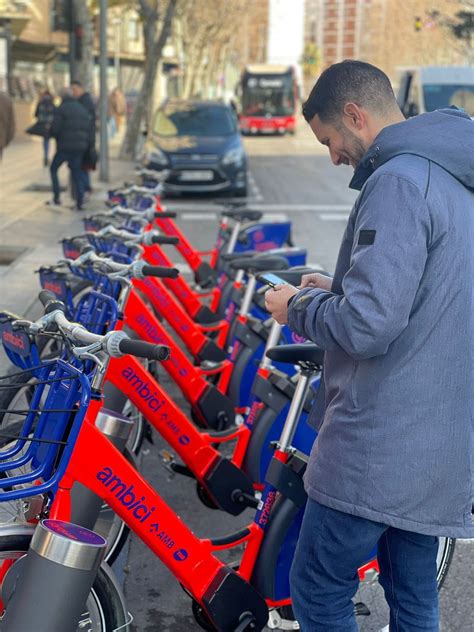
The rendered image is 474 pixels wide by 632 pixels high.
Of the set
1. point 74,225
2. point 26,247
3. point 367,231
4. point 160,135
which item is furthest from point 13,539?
point 160,135

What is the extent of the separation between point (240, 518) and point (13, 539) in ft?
7.33

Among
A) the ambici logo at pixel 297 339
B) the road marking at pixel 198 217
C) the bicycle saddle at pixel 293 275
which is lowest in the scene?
the road marking at pixel 198 217

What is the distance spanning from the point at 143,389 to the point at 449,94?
22.6 meters

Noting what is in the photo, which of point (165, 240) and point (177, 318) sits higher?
point (165, 240)

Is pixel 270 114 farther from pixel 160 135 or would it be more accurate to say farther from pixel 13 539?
pixel 13 539

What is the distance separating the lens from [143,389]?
366 cm

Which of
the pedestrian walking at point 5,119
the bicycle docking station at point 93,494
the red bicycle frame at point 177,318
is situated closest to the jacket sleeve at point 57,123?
the pedestrian walking at point 5,119

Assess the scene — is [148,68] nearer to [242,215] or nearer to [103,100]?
[103,100]

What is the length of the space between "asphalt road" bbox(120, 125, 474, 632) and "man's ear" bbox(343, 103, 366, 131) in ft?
6.24

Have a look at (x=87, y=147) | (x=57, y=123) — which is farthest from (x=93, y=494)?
(x=87, y=147)

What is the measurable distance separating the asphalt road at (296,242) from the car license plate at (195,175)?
0.41m

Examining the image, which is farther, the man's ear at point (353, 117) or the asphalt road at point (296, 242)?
the asphalt road at point (296, 242)

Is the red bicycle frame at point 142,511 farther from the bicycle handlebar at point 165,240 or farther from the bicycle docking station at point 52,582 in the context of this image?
the bicycle handlebar at point 165,240

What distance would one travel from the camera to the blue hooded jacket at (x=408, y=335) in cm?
216
